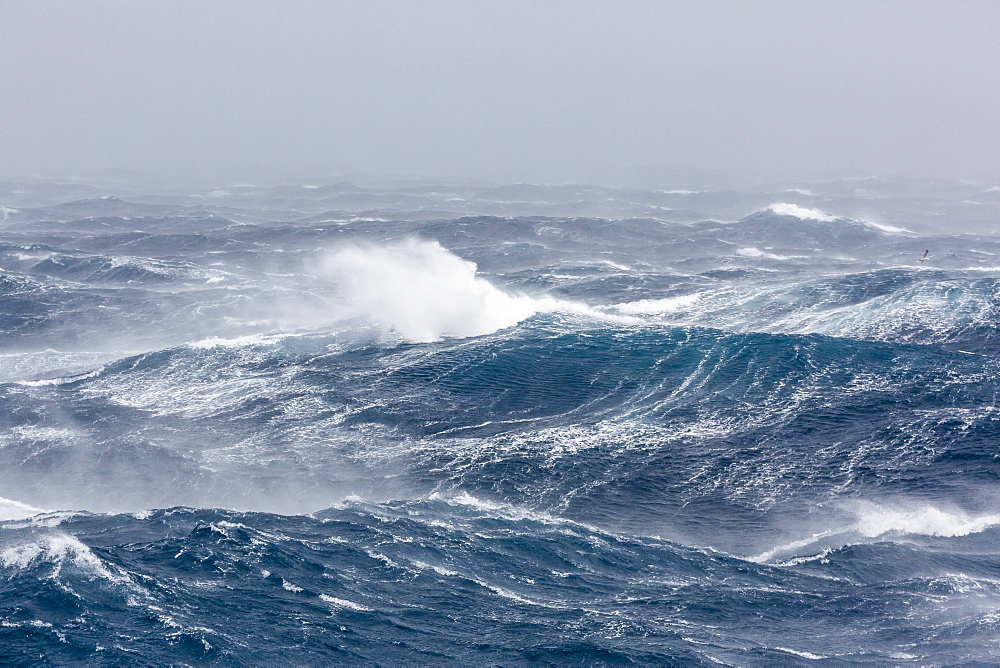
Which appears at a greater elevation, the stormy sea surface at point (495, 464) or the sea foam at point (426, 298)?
the sea foam at point (426, 298)

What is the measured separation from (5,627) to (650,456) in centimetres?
2611

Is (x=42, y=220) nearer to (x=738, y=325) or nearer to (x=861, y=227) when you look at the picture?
(x=738, y=325)

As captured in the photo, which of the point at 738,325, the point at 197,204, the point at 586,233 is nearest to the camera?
the point at 738,325

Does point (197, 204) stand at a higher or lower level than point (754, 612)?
higher

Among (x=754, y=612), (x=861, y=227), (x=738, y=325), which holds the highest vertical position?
(x=861, y=227)

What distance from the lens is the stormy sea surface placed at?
2573 cm

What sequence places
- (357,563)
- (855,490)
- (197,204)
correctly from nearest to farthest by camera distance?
(357,563)
(855,490)
(197,204)

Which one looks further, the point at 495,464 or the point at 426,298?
the point at 426,298

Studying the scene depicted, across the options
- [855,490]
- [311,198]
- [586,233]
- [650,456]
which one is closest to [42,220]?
[311,198]

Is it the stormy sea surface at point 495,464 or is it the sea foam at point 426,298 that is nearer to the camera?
the stormy sea surface at point 495,464

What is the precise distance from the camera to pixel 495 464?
→ 38094 mm

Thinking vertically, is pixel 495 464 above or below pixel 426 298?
below

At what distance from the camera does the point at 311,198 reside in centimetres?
14188

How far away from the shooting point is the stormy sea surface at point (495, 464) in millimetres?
25734
